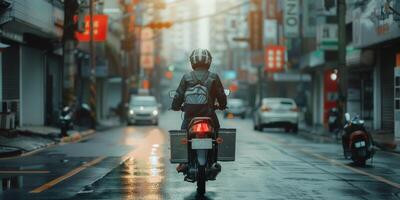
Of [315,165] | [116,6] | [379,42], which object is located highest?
[116,6]

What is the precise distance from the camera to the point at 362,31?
31.6 metres

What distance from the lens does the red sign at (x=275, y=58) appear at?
62.4 m

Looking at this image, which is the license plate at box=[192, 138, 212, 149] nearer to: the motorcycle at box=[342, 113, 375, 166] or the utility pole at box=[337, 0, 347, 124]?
the motorcycle at box=[342, 113, 375, 166]

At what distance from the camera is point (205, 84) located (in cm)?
1090

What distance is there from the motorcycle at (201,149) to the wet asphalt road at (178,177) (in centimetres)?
34

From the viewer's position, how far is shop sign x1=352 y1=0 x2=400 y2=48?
26670mm

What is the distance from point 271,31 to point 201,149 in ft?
189

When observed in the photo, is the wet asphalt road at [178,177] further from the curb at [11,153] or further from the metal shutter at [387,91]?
the metal shutter at [387,91]

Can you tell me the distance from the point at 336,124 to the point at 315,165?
50.6 ft

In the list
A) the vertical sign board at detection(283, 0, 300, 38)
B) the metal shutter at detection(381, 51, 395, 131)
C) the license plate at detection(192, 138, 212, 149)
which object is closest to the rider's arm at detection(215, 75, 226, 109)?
the license plate at detection(192, 138, 212, 149)

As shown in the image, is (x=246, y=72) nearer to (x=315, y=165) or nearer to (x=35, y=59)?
(x=35, y=59)

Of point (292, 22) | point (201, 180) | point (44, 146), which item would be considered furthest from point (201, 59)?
point (292, 22)

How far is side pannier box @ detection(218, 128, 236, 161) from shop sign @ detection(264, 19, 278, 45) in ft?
185

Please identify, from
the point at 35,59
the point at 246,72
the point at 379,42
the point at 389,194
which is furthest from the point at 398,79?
the point at 246,72
